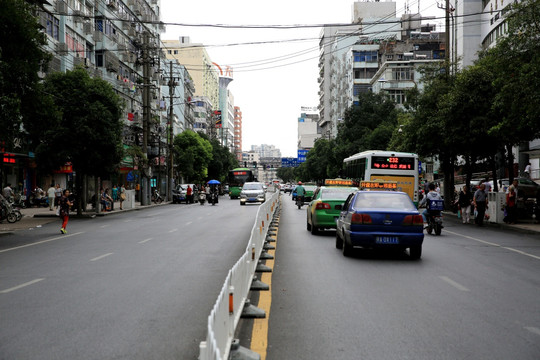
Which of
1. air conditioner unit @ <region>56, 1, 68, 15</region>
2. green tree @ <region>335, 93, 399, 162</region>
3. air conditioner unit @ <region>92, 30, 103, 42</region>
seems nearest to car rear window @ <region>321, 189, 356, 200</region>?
air conditioner unit @ <region>56, 1, 68, 15</region>

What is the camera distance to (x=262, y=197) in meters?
51.0

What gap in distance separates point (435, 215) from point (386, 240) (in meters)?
8.25

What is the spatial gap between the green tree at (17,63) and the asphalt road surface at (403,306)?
10.2 meters

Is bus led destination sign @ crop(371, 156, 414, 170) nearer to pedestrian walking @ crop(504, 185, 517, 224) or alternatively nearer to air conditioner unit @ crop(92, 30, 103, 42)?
pedestrian walking @ crop(504, 185, 517, 224)

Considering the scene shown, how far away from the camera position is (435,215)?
791 inches

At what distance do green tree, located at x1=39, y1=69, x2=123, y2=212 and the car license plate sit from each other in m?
22.4

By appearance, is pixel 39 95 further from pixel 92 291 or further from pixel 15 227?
pixel 92 291

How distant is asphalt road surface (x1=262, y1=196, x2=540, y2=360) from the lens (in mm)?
5648

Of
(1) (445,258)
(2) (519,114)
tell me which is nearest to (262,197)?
(2) (519,114)

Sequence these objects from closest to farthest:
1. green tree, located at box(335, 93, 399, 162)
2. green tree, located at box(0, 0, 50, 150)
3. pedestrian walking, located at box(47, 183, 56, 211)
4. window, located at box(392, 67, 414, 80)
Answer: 1. green tree, located at box(0, 0, 50, 150)
2. pedestrian walking, located at box(47, 183, 56, 211)
3. green tree, located at box(335, 93, 399, 162)
4. window, located at box(392, 67, 414, 80)

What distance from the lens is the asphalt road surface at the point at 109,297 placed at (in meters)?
5.78

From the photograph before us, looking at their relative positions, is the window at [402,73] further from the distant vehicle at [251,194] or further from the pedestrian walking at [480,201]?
the pedestrian walking at [480,201]

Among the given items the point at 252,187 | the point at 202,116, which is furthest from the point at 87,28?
the point at 202,116

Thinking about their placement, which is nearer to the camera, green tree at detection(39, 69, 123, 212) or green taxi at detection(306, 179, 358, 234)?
green taxi at detection(306, 179, 358, 234)
